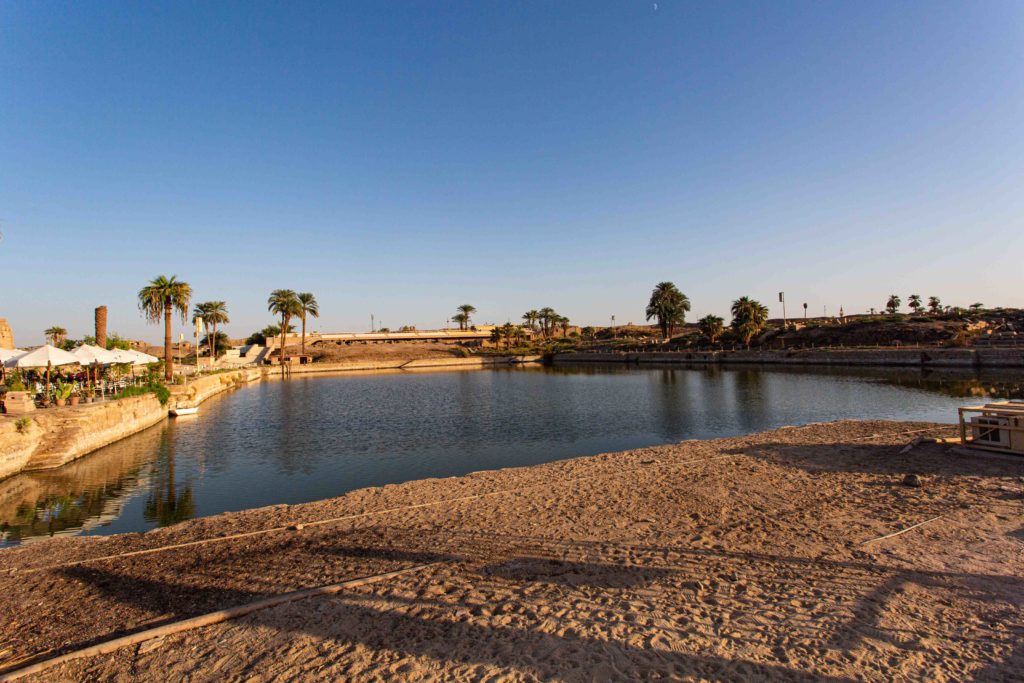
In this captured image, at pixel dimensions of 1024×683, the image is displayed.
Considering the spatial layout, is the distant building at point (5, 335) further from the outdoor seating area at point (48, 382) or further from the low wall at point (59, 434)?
the low wall at point (59, 434)

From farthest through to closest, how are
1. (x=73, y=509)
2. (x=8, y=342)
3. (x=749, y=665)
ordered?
(x=8, y=342)
(x=73, y=509)
(x=749, y=665)

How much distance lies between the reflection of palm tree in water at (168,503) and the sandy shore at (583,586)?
9.48 ft

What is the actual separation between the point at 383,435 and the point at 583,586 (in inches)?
754

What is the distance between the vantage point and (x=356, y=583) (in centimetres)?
722

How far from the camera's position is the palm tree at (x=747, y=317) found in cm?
7862

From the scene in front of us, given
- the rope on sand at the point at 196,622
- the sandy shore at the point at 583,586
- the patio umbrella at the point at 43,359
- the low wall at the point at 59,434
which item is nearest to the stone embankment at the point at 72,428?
the low wall at the point at 59,434

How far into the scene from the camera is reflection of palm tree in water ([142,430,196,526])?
13.4 metres

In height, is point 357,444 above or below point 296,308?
below

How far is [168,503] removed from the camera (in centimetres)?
1467

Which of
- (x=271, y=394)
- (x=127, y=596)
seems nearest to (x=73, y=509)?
(x=127, y=596)

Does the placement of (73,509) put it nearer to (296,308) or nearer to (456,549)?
(456,549)

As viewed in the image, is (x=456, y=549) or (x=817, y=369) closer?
(x=456, y=549)

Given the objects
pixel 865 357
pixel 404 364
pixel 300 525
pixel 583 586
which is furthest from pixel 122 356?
pixel 865 357

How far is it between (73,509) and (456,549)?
12822 millimetres
